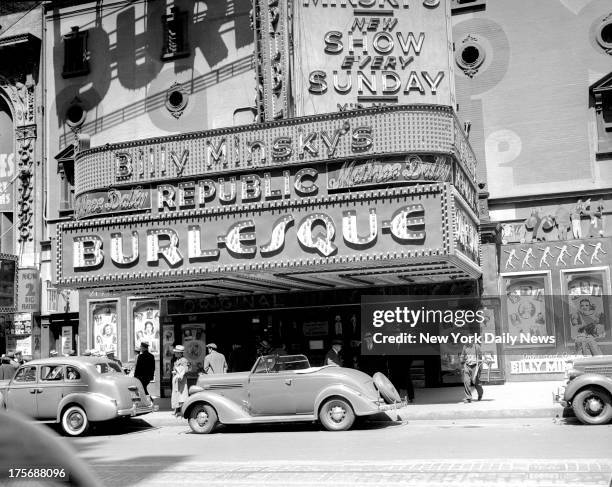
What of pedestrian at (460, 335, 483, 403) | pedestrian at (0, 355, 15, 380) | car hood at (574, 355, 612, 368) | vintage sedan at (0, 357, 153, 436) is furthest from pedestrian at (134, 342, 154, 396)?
car hood at (574, 355, 612, 368)

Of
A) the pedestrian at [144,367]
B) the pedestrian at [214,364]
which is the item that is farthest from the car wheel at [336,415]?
the pedestrian at [144,367]

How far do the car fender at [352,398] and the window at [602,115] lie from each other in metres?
14.0

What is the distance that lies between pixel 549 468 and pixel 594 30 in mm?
19453

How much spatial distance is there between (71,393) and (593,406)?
433 inches

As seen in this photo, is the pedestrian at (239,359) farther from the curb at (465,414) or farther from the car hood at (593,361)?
the car hood at (593,361)

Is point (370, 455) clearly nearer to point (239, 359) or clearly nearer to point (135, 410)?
point (135, 410)

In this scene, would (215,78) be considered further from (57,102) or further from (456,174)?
(456,174)

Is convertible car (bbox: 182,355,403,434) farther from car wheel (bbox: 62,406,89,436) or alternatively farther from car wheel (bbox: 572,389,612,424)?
car wheel (bbox: 572,389,612,424)

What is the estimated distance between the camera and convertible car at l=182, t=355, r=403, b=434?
1615cm

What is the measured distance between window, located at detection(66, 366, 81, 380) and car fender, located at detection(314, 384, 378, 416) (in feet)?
18.6

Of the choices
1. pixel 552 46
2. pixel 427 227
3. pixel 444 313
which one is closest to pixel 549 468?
pixel 427 227

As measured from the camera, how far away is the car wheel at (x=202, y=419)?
17188 mm

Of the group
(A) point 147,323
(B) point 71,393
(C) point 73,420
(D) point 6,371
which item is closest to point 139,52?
(A) point 147,323

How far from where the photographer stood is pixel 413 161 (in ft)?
64.7
